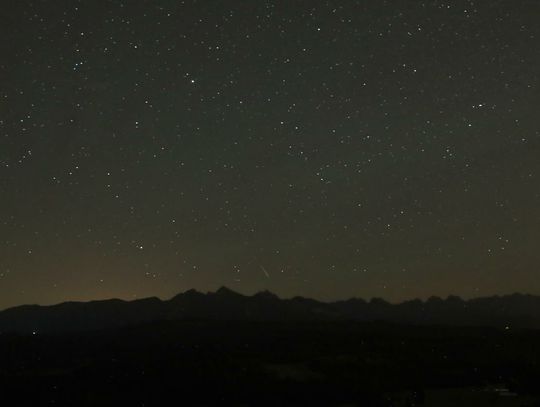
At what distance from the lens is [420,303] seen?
19800cm

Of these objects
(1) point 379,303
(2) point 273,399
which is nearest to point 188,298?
(1) point 379,303

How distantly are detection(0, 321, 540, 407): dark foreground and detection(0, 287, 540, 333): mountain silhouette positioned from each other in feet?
281

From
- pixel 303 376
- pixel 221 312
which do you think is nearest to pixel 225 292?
pixel 221 312

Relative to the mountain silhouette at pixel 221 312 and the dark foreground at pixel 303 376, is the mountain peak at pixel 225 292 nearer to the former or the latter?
the mountain silhouette at pixel 221 312

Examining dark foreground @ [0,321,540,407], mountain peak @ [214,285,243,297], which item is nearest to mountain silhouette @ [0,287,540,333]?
mountain peak @ [214,285,243,297]

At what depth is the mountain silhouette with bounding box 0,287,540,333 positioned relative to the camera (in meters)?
137

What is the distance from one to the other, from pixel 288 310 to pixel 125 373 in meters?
118

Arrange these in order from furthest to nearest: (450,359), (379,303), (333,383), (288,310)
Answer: (379,303) < (288,310) < (450,359) < (333,383)

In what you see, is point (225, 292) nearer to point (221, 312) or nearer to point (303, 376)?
point (221, 312)

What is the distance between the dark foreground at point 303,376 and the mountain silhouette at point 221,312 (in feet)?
281

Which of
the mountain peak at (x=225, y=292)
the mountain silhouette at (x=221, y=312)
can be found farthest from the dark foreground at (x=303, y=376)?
the mountain peak at (x=225, y=292)

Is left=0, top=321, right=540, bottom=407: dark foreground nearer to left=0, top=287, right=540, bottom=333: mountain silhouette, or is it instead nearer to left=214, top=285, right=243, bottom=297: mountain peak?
left=0, top=287, right=540, bottom=333: mountain silhouette

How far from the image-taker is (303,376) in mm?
31484

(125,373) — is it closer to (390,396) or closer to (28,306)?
(390,396)
